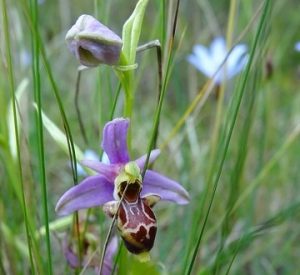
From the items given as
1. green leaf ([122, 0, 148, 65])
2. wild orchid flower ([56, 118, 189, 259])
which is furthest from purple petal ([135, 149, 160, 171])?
green leaf ([122, 0, 148, 65])

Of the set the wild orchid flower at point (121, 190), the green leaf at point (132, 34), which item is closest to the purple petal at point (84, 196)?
the wild orchid flower at point (121, 190)

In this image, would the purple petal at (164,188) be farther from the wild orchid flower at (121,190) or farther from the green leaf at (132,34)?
the green leaf at (132,34)

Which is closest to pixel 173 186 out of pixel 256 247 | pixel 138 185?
pixel 138 185

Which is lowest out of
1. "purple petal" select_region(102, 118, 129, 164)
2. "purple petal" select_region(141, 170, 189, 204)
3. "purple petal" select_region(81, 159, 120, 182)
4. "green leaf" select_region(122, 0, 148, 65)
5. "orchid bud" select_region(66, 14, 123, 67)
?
"purple petal" select_region(141, 170, 189, 204)

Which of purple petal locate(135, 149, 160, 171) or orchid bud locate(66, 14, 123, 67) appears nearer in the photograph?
orchid bud locate(66, 14, 123, 67)

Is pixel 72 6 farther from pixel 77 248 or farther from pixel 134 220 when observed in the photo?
pixel 134 220

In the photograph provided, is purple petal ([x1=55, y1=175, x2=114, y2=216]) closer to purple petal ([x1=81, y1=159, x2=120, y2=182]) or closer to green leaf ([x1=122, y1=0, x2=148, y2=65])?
purple petal ([x1=81, y1=159, x2=120, y2=182])
